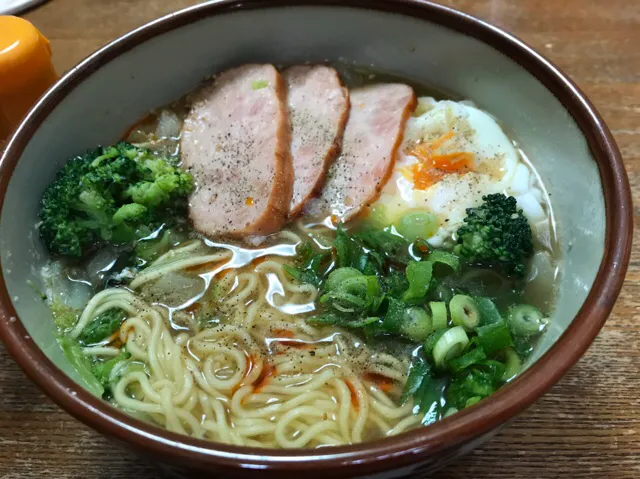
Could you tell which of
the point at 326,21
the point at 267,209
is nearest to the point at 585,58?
the point at 326,21

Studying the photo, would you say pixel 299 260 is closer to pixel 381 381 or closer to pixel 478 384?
pixel 381 381

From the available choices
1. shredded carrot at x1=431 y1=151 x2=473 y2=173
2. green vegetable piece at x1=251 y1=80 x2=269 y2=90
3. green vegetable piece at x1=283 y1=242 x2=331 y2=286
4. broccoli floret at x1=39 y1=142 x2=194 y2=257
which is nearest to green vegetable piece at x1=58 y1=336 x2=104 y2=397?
→ broccoli floret at x1=39 y1=142 x2=194 y2=257

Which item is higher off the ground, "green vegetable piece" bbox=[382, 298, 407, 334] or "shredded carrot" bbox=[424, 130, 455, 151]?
"shredded carrot" bbox=[424, 130, 455, 151]

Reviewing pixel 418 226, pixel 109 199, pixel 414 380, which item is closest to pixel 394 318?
pixel 414 380

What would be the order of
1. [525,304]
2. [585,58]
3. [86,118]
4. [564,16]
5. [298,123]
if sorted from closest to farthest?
[525,304] < [86,118] < [298,123] < [585,58] < [564,16]

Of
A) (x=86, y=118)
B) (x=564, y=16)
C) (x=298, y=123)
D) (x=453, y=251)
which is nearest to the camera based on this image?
(x=453, y=251)

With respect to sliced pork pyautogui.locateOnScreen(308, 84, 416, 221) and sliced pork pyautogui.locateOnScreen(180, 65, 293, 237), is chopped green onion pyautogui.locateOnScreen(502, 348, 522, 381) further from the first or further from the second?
sliced pork pyautogui.locateOnScreen(180, 65, 293, 237)

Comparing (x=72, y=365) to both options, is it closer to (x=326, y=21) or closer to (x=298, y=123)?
(x=298, y=123)
